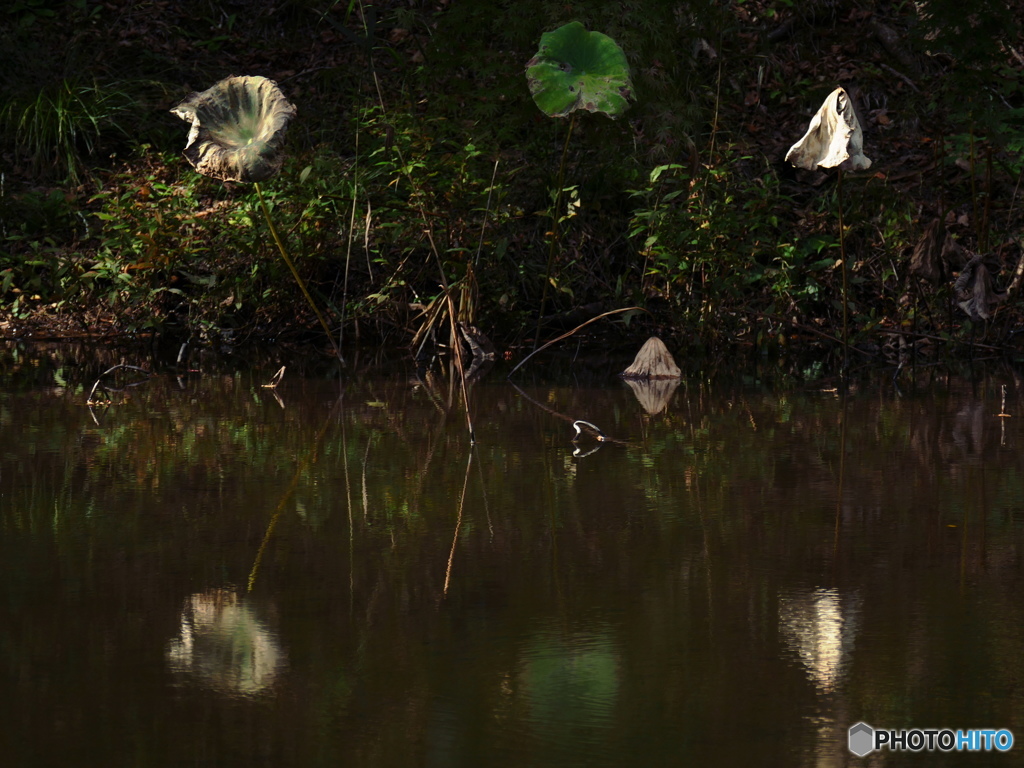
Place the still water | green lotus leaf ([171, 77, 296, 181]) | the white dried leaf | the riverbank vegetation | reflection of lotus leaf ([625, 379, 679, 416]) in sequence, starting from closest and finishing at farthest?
1. the still water
2. reflection of lotus leaf ([625, 379, 679, 416])
3. the white dried leaf
4. green lotus leaf ([171, 77, 296, 181])
5. the riverbank vegetation

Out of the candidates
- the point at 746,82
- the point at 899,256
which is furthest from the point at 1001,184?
the point at 746,82

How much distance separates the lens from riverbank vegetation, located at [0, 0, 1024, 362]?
921 cm

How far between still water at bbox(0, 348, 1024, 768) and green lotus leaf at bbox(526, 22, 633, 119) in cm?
218

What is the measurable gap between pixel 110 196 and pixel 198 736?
886cm

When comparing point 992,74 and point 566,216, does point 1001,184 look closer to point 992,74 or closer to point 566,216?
point 992,74

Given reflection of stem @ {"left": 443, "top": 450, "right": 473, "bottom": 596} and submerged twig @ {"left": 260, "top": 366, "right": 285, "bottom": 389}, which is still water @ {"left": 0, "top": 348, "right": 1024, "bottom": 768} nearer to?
reflection of stem @ {"left": 443, "top": 450, "right": 473, "bottom": 596}

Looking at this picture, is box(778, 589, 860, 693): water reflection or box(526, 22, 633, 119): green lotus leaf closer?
box(778, 589, 860, 693): water reflection

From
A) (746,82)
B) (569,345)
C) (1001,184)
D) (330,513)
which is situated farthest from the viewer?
(746,82)

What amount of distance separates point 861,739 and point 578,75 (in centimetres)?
593

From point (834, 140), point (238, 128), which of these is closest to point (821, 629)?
point (834, 140)

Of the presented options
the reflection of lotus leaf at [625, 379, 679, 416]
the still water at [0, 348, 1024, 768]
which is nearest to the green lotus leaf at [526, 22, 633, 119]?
the reflection of lotus leaf at [625, 379, 679, 416]

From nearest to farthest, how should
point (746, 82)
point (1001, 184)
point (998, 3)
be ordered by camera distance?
point (998, 3) → point (1001, 184) → point (746, 82)

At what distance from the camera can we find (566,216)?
30.5 feet

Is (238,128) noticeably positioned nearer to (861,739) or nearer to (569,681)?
(569,681)
